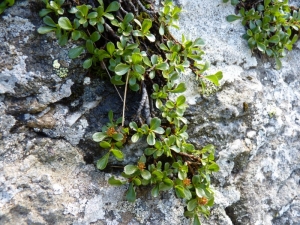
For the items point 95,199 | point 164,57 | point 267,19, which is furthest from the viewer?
point 267,19

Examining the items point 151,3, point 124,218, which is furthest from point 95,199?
point 151,3

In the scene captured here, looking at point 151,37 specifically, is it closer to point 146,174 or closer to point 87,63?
point 87,63

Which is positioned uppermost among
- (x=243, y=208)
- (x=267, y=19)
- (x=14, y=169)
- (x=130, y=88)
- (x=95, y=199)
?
(x=267, y=19)

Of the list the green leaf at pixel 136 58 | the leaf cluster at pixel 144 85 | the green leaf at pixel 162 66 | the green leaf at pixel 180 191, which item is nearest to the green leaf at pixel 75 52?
the leaf cluster at pixel 144 85

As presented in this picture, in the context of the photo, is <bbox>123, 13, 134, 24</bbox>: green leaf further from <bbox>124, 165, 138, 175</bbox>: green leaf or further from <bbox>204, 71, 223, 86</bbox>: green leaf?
<bbox>124, 165, 138, 175</bbox>: green leaf

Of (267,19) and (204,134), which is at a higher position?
(267,19)

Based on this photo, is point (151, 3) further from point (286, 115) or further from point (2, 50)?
point (286, 115)

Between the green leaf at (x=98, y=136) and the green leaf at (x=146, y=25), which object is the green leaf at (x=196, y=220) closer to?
the green leaf at (x=98, y=136)
